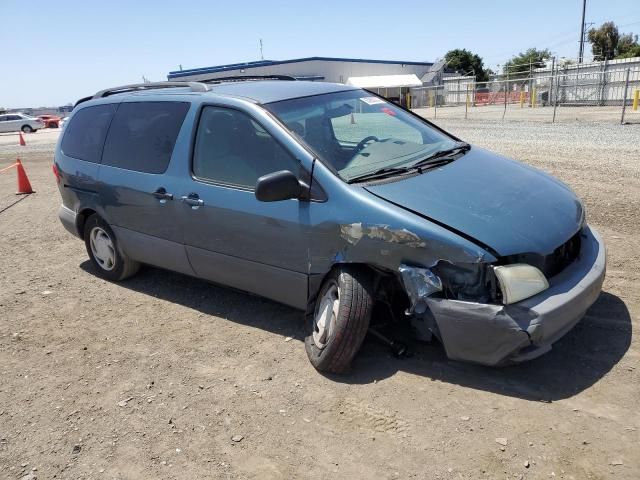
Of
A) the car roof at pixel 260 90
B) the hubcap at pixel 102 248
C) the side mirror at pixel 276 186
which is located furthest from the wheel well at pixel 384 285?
the hubcap at pixel 102 248

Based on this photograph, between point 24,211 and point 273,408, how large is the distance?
7.72 m

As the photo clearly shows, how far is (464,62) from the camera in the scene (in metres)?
85.0

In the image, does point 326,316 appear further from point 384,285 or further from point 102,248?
point 102,248

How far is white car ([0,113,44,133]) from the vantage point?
3822cm

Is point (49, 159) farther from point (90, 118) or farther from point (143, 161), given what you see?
point (143, 161)

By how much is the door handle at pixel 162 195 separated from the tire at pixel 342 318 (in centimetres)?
155

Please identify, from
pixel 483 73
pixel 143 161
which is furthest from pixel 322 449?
pixel 483 73

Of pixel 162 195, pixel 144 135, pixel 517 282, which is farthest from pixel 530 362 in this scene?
pixel 144 135

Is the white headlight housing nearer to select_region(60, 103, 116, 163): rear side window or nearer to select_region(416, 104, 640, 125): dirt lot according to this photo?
select_region(60, 103, 116, 163): rear side window

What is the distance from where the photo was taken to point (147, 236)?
454 cm

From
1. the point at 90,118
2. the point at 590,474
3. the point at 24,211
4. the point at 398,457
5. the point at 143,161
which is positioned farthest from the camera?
the point at 24,211

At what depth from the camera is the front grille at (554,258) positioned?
115 inches

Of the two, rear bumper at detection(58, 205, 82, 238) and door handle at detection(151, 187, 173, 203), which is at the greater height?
door handle at detection(151, 187, 173, 203)

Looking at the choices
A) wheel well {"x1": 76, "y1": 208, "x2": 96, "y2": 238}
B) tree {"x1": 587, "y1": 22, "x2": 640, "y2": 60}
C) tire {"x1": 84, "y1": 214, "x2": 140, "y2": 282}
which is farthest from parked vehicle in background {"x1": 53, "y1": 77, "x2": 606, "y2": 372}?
tree {"x1": 587, "y1": 22, "x2": 640, "y2": 60}
